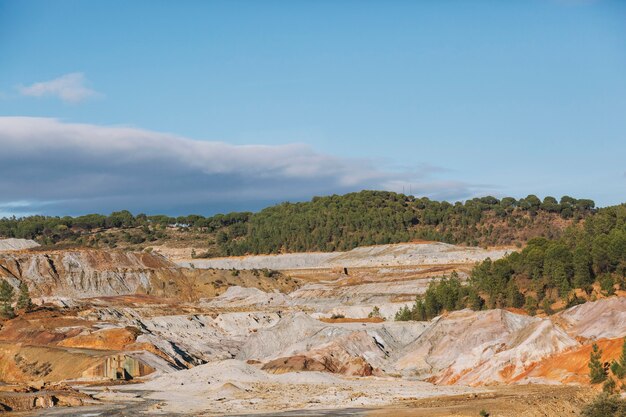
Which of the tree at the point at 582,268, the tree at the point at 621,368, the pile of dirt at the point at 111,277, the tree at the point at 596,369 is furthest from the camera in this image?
the pile of dirt at the point at 111,277

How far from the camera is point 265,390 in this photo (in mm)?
66938

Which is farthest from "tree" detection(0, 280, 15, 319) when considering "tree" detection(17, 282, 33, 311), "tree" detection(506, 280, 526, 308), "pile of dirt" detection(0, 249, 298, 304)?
"tree" detection(506, 280, 526, 308)

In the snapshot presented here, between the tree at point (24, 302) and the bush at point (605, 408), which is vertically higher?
the tree at point (24, 302)

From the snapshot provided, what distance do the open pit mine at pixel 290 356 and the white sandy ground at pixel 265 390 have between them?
0.45 ft

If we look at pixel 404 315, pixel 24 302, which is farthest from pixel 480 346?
pixel 24 302

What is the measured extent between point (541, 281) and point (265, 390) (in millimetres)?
48105

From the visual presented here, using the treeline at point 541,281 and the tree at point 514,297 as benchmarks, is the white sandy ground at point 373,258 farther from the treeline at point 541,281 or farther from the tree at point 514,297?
the tree at point 514,297

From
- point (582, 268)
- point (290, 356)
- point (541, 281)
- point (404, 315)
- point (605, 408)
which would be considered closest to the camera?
point (605, 408)

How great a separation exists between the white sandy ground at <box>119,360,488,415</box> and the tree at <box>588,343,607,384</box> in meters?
7.48

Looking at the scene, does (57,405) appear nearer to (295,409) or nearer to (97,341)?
(295,409)

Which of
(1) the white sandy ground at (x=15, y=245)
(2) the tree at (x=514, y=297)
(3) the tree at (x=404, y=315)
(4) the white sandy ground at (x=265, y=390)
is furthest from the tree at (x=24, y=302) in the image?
(1) the white sandy ground at (x=15, y=245)

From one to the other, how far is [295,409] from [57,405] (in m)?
16.1

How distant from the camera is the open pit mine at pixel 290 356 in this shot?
58750mm

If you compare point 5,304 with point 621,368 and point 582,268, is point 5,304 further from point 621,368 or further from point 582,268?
point 621,368
